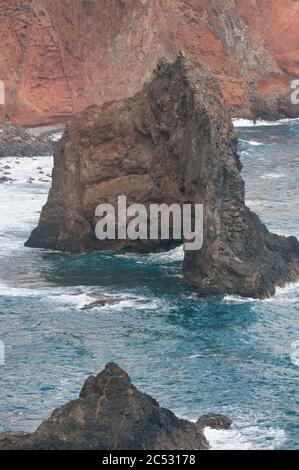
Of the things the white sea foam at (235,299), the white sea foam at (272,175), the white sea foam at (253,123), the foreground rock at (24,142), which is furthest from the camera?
the white sea foam at (253,123)

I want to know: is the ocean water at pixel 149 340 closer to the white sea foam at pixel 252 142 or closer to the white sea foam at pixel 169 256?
the white sea foam at pixel 169 256

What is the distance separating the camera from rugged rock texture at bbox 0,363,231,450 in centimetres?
3909

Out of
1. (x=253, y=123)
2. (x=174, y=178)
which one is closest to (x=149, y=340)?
(x=174, y=178)

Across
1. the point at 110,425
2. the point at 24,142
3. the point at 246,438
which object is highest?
the point at 24,142

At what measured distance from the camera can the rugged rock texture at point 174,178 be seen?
212ft

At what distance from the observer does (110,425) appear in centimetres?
4025

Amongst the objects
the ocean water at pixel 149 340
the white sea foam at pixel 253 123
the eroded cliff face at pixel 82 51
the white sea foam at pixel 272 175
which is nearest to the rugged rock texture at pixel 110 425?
the ocean water at pixel 149 340

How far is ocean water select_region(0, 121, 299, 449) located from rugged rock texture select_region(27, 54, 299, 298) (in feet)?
4.71

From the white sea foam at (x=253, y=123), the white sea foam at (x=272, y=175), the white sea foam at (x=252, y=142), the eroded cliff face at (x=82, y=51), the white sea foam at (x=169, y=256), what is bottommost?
the white sea foam at (x=169, y=256)

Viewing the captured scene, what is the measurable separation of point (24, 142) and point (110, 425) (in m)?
79.7

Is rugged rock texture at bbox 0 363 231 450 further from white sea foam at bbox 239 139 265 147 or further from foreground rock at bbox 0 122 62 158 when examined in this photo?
white sea foam at bbox 239 139 265 147

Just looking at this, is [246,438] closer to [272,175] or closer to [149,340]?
[149,340]

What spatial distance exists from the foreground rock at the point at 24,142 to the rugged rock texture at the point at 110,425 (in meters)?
74.2
